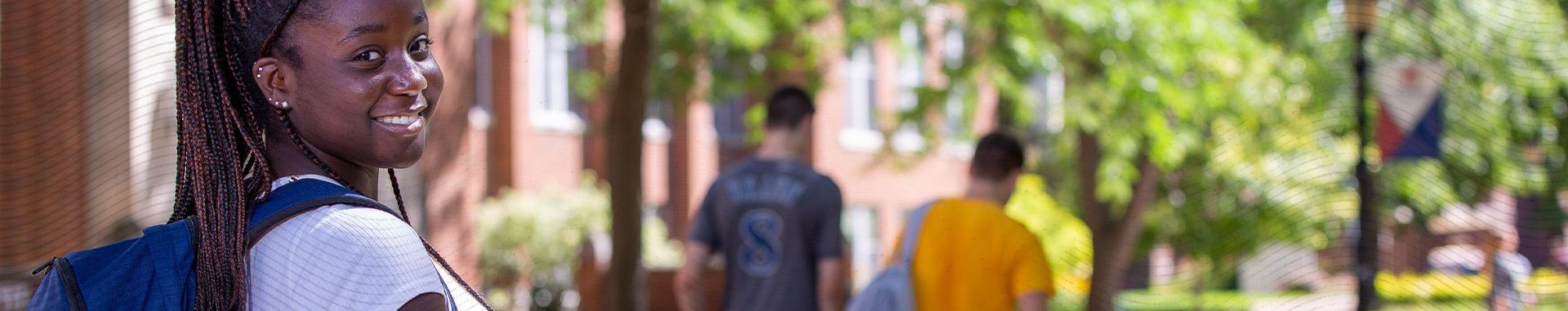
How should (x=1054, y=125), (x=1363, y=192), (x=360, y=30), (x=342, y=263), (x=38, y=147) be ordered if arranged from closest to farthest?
(x=342, y=263)
(x=360, y=30)
(x=1363, y=192)
(x=38, y=147)
(x=1054, y=125)

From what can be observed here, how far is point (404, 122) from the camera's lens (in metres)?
1.75

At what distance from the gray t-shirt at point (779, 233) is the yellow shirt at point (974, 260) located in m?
0.52

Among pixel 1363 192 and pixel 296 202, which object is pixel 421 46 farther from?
pixel 1363 192

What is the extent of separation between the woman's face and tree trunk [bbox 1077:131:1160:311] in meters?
11.3

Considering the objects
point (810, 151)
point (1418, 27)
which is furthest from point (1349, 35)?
point (810, 151)

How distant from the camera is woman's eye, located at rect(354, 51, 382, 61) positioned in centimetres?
172

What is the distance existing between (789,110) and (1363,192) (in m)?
3.91

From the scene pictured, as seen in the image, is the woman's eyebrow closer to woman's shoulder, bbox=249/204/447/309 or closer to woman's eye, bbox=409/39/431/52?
woman's eye, bbox=409/39/431/52

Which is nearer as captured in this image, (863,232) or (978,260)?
(978,260)

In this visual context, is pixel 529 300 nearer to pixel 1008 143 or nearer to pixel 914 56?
pixel 914 56

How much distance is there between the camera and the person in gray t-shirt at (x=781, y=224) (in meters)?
5.67

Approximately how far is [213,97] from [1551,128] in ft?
52.6

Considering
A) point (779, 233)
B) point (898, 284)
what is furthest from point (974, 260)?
point (779, 233)

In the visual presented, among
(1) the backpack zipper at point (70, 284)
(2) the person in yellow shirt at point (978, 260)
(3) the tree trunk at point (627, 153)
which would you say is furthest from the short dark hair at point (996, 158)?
(3) the tree trunk at point (627, 153)
